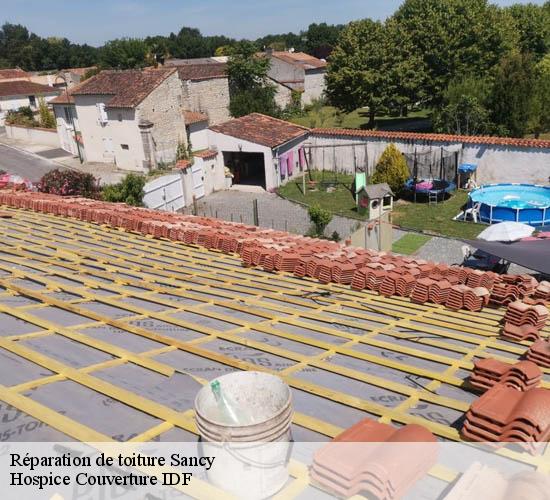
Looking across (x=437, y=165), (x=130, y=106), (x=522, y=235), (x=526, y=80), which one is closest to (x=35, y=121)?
(x=130, y=106)

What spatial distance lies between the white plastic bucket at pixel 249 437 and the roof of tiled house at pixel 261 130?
93.0 ft

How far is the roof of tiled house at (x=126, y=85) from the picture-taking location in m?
33.7

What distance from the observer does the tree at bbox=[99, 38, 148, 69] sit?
71312 millimetres

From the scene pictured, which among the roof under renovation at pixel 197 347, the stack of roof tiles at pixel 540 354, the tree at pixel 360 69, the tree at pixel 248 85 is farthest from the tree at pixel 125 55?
the stack of roof tiles at pixel 540 354

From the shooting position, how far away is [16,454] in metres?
3.63

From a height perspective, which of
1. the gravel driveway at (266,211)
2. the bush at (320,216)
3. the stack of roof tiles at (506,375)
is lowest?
the gravel driveway at (266,211)

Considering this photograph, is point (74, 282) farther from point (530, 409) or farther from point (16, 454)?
point (530, 409)

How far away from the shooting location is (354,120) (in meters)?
54.5

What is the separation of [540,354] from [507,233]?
36.8 ft

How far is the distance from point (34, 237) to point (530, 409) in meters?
10.7

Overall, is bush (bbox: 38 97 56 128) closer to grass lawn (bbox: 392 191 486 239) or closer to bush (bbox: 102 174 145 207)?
bush (bbox: 102 174 145 207)

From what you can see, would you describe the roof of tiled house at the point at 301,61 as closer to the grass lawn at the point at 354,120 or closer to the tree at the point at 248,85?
the grass lawn at the point at 354,120

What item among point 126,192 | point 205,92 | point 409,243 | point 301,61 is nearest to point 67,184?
point 126,192

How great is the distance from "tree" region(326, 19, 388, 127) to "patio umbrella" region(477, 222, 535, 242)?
26.0 meters
